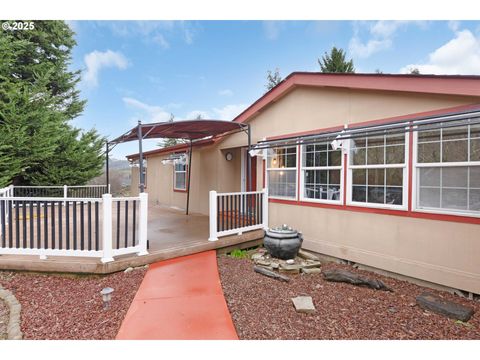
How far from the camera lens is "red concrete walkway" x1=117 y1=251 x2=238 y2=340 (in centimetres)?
254

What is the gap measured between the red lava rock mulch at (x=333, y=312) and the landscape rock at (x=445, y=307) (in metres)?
0.07

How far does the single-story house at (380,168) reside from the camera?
3648 mm

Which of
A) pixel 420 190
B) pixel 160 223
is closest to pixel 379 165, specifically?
pixel 420 190

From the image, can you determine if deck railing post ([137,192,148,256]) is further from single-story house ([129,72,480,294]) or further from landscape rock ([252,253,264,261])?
single-story house ([129,72,480,294])

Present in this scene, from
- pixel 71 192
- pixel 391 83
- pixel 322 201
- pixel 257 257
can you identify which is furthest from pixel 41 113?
pixel 391 83

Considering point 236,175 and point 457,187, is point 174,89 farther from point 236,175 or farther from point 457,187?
point 457,187

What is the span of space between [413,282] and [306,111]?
3.98m

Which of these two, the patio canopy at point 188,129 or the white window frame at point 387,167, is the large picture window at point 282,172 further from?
the white window frame at point 387,167

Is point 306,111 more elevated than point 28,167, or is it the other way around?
point 306,111

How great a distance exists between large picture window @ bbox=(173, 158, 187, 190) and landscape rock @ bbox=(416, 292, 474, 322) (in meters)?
8.63

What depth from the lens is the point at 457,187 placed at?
3.73 m

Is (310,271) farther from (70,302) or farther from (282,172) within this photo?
(70,302)

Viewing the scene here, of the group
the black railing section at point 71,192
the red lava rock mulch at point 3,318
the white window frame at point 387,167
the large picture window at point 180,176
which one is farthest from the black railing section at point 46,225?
the black railing section at point 71,192

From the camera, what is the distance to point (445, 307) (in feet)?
10.7
